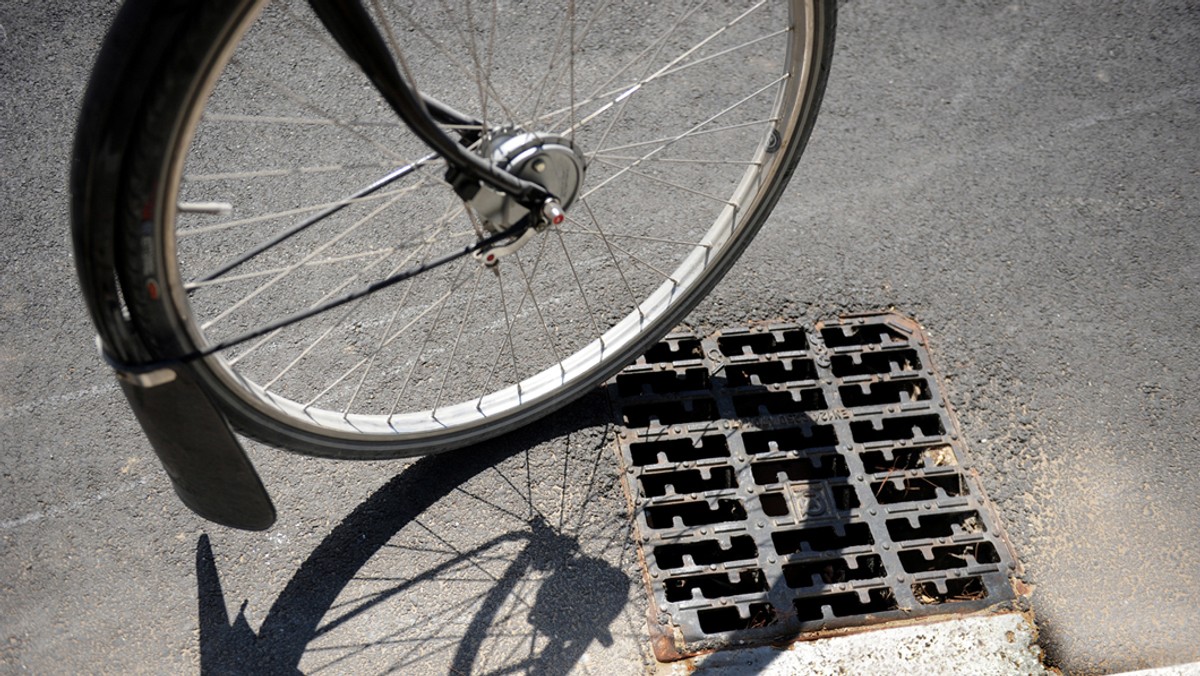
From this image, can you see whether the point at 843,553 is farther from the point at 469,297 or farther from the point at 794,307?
the point at 469,297

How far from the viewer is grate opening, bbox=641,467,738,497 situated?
109 inches

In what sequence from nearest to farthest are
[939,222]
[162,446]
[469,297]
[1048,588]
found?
[162,446] < [1048,588] < [469,297] < [939,222]

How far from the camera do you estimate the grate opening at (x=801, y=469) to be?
9.20 ft

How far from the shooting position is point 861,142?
360 centimetres

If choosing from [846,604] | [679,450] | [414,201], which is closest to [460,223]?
[414,201]

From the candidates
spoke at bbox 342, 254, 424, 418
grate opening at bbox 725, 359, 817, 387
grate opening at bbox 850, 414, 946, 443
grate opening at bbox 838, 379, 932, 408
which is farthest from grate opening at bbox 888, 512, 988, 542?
spoke at bbox 342, 254, 424, 418

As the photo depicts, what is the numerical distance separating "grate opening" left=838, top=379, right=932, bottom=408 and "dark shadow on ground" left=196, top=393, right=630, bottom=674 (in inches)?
34.3

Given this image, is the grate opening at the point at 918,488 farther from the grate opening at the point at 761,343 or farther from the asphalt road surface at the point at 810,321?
the grate opening at the point at 761,343

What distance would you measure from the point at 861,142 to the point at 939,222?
0.41m

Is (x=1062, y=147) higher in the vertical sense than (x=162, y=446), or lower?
higher

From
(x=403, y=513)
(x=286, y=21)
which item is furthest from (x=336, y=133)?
(x=403, y=513)

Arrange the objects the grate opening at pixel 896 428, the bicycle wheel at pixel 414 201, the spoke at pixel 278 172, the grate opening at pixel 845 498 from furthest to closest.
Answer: the grate opening at pixel 896 428 → the grate opening at pixel 845 498 → the spoke at pixel 278 172 → the bicycle wheel at pixel 414 201

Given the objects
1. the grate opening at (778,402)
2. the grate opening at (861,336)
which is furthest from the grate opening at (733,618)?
A: the grate opening at (861,336)

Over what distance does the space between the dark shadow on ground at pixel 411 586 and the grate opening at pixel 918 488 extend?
76cm
